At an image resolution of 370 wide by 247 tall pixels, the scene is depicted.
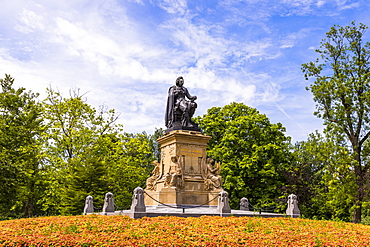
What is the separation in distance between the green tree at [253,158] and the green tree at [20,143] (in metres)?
14.5

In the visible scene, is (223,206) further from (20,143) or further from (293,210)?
(20,143)

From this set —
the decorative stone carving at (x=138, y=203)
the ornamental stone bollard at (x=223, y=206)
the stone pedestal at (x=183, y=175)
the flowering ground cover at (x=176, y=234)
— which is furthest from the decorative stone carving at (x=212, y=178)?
the flowering ground cover at (x=176, y=234)

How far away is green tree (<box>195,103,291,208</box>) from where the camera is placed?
30.2m

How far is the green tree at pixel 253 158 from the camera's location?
30.2 meters

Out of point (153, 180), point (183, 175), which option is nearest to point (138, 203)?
point (183, 175)

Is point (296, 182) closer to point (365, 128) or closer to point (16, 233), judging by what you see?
point (365, 128)

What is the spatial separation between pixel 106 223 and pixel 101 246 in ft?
8.81

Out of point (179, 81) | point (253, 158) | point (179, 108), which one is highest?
point (179, 81)

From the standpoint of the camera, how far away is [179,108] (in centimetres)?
1928

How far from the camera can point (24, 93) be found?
31.0 m

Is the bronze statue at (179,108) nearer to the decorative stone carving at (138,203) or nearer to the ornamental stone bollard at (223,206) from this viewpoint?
the ornamental stone bollard at (223,206)

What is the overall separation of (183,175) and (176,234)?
823 cm

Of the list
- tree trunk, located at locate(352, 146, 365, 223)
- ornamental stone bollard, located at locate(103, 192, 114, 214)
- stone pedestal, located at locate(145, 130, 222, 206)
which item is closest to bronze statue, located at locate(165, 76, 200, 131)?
stone pedestal, located at locate(145, 130, 222, 206)

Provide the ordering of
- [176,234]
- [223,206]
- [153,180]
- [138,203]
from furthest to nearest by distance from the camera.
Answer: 1. [153,180]
2. [223,206]
3. [138,203]
4. [176,234]
